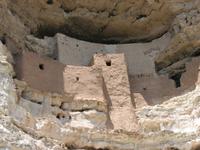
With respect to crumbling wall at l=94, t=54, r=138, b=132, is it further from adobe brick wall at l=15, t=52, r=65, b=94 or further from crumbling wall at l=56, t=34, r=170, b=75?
adobe brick wall at l=15, t=52, r=65, b=94

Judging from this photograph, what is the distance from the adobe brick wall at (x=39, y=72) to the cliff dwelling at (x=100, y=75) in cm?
2

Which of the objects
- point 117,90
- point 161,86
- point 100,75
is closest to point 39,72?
point 100,75

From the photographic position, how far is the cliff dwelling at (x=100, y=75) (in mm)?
10570

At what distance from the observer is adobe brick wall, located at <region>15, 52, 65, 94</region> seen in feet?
38.1

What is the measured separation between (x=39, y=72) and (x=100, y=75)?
57.6 inches

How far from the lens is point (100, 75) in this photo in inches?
492

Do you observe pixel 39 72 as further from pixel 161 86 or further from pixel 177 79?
pixel 177 79

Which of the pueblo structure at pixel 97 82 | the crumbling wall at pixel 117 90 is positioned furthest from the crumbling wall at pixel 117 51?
the crumbling wall at pixel 117 90

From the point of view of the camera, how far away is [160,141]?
10.9 meters

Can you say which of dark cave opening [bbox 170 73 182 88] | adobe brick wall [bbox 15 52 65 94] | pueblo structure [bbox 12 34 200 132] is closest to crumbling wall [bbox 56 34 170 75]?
pueblo structure [bbox 12 34 200 132]

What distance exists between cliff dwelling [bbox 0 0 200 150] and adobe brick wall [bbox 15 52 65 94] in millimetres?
22

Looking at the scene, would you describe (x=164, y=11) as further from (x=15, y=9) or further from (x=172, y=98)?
(x=15, y=9)

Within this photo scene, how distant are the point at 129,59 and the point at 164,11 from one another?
1478mm

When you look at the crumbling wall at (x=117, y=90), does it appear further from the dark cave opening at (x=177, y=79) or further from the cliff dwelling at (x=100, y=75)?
the dark cave opening at (x=177, y=79)
